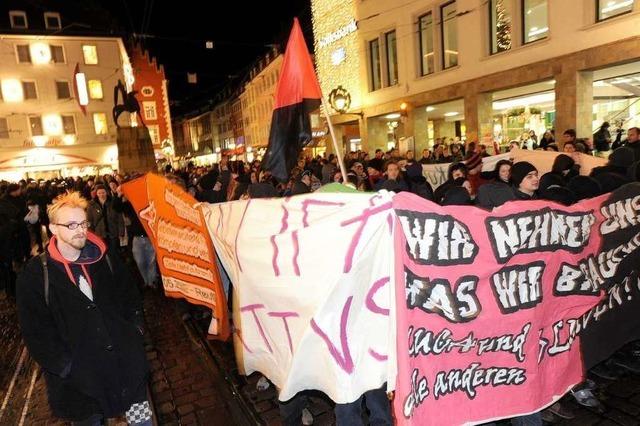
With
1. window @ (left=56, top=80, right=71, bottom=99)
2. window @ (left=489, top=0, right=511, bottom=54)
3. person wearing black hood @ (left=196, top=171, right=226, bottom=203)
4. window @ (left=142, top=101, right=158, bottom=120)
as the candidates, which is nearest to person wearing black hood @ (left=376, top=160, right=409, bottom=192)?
person wearing black hood @ (left=196, top=171, right=226, bottom=203)

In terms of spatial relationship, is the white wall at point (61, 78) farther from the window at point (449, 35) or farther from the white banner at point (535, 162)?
the white banner at point (535, 162)

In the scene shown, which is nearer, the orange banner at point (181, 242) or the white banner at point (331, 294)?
the white banner at point (331, 294)

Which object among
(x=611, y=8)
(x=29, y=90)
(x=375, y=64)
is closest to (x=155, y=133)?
(x=29, y=90)

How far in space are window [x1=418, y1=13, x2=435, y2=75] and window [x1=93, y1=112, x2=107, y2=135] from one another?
104 feet

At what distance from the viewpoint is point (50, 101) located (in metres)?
38.9

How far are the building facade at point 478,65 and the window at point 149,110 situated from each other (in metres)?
29.9

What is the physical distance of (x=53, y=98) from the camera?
39031mm

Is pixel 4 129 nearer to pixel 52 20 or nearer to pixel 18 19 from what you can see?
pixel 18 19

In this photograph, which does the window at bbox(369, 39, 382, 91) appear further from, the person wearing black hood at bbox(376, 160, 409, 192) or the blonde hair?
the blonde hair

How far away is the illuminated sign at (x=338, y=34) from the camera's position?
2172cm

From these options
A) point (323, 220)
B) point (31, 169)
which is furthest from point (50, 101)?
point (323, 220)

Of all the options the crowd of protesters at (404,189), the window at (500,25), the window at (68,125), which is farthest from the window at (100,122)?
the window at (500,25)

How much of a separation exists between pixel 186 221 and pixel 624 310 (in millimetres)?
4461

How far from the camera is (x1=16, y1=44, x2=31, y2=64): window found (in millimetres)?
38031
